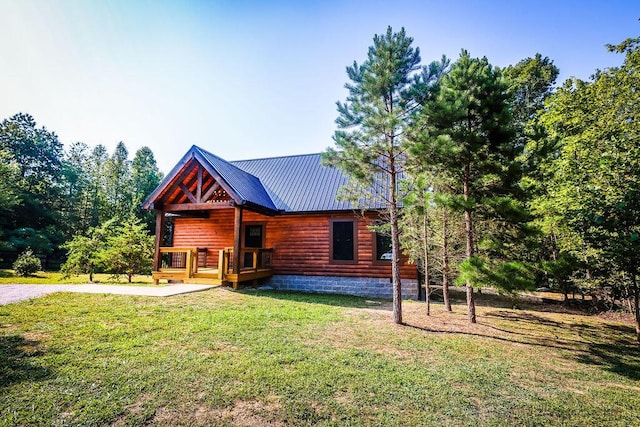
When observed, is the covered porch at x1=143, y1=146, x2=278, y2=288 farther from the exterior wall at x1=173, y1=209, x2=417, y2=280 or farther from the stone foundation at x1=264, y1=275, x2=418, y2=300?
the stone foundation at x1=264, y1=275, x2=418, y2=300

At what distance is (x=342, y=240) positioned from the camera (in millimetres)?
12750

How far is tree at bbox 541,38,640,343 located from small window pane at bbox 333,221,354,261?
24.1 feet

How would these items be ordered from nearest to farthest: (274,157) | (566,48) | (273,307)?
(273,307), (566,48), (274,157)

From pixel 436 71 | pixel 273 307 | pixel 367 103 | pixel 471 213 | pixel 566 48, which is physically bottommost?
pixel 273 307

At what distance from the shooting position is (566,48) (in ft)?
30.3

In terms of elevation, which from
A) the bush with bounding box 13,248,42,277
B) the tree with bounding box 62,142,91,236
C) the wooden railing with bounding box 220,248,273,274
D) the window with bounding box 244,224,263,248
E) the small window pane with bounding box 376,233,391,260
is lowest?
the bush with bounding box 13,248,42,277

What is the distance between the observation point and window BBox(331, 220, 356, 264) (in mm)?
12578

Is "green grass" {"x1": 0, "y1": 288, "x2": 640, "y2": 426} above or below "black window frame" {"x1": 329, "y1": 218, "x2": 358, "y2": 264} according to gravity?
below

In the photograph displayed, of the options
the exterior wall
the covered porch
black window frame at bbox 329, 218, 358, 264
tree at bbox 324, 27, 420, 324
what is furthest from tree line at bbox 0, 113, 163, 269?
tree at bbox 324, 27, 420, 324

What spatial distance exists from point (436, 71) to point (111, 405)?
8.43 metres

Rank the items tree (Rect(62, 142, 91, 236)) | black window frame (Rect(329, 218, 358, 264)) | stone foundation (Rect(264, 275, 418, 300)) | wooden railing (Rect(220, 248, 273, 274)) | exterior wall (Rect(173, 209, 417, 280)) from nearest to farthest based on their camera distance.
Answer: stone foundation (Rect(264, 275, 418, 300)) → wooden railing (Rect(220, 248, 273, 274)) → exterior wall (Rect(173, 209, 417, 280)) → black window frame (Rect(329, 218, 358, 264)) → tree (Rect(62, 142, 91, 236))

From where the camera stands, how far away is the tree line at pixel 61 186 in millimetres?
24484

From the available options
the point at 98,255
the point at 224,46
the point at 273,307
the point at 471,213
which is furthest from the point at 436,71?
the point at 98,255

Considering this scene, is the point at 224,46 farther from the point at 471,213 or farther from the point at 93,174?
the point at 93,174
